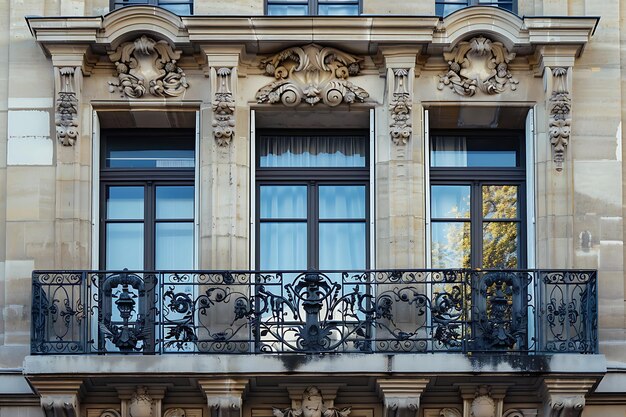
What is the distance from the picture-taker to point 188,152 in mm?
18953

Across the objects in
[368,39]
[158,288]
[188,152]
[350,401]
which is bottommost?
[350,401]

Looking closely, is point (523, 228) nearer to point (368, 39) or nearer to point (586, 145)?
point (586, 145)

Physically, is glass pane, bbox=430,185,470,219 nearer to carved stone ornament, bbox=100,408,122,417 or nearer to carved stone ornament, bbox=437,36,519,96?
carved stone ornament, bbox=437,36,519,96

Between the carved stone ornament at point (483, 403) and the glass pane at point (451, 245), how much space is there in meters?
1.62

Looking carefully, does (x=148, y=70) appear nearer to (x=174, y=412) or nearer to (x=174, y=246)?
(x=174, y=246)

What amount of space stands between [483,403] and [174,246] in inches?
150

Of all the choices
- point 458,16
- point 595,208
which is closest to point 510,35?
point 458,16

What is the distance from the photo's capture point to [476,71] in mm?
18516

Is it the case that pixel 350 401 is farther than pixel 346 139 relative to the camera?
No

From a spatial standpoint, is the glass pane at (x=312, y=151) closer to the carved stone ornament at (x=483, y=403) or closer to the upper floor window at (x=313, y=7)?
the upper floor window at (x=313, y=7)

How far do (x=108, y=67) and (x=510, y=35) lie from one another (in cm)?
436

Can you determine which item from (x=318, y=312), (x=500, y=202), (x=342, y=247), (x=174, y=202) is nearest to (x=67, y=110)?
(x=174, y=202)

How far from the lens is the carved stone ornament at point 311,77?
60.3 feet

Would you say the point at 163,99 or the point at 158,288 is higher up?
the point at 163,99
